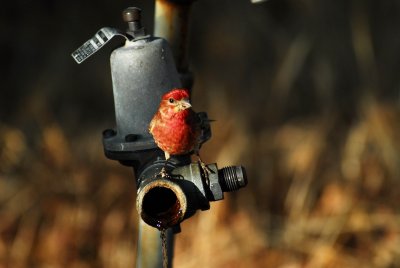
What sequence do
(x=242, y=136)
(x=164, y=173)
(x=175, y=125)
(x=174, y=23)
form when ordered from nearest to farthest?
(x=164, y=173) → (x=175, y=125) → (x=174, y=23) → (x=242, y=136)

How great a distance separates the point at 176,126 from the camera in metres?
1.48

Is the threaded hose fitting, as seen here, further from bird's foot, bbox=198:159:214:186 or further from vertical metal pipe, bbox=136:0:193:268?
vertical metal pipe, bbox=136:0:193:268

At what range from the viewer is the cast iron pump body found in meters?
1.38

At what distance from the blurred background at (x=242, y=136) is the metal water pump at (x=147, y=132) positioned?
138 centimetres

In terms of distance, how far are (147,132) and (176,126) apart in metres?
0.10

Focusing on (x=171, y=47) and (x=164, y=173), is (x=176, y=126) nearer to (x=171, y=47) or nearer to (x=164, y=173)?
(x=164, y=173)

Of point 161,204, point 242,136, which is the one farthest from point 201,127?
Answer: point 242,136

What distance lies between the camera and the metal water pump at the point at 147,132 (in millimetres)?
1384

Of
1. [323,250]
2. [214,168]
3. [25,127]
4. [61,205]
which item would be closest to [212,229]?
[323,250]

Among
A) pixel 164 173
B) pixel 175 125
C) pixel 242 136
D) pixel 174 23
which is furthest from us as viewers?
pixel 242 136

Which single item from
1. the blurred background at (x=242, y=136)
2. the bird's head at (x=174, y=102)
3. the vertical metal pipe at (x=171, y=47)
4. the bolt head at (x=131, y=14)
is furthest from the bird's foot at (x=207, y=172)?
the blurred background at (x=242, y=136)

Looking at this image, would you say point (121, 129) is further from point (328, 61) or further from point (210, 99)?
point (328, 61)

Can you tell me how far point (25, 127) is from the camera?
12.1 ft

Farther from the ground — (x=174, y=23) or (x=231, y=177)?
(x=174, y=23)
